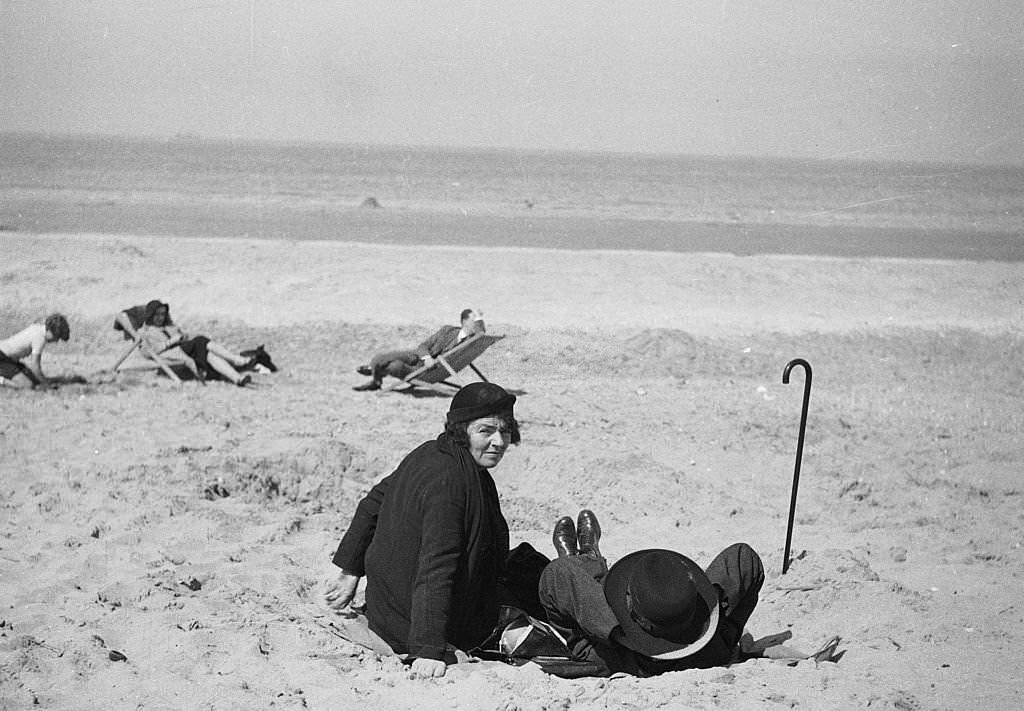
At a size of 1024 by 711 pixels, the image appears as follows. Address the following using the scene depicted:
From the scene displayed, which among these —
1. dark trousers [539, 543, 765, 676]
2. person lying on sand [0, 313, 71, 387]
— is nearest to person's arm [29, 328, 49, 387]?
person lying on sand [0, 313, 71, 387]

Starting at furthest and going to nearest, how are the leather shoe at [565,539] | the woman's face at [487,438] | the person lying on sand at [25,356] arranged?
1. the person lying on sand at [25,356]
2. the leather shoe at [565,539]
3. the woman's face at [487,438]

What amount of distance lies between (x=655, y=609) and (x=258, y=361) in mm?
7062

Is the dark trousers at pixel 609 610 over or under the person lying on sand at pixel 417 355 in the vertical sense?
under

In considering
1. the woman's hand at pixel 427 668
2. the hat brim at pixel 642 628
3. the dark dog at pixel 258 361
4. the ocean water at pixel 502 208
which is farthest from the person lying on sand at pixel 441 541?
the ocean water at pixel 502 208

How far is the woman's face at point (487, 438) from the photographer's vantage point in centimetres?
433

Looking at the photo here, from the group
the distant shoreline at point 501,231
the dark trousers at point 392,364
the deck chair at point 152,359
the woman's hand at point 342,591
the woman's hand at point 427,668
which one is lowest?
the woman's hand at point 427,668

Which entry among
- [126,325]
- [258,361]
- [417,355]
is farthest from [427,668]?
[126,325]

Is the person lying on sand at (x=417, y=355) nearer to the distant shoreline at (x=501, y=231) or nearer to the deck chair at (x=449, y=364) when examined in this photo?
the deck chair at (x=449, y=364)

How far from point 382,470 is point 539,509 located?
113cm

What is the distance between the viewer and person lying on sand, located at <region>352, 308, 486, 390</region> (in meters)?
9.76

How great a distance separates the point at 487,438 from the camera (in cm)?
434

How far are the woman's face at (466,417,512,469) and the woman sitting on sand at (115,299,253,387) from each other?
584 cm

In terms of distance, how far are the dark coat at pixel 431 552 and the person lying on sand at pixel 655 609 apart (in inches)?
12.0

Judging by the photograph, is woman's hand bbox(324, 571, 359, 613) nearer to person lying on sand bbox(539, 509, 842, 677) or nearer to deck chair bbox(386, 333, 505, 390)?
person lying on sand bbox(539, 509, 842, 677)
